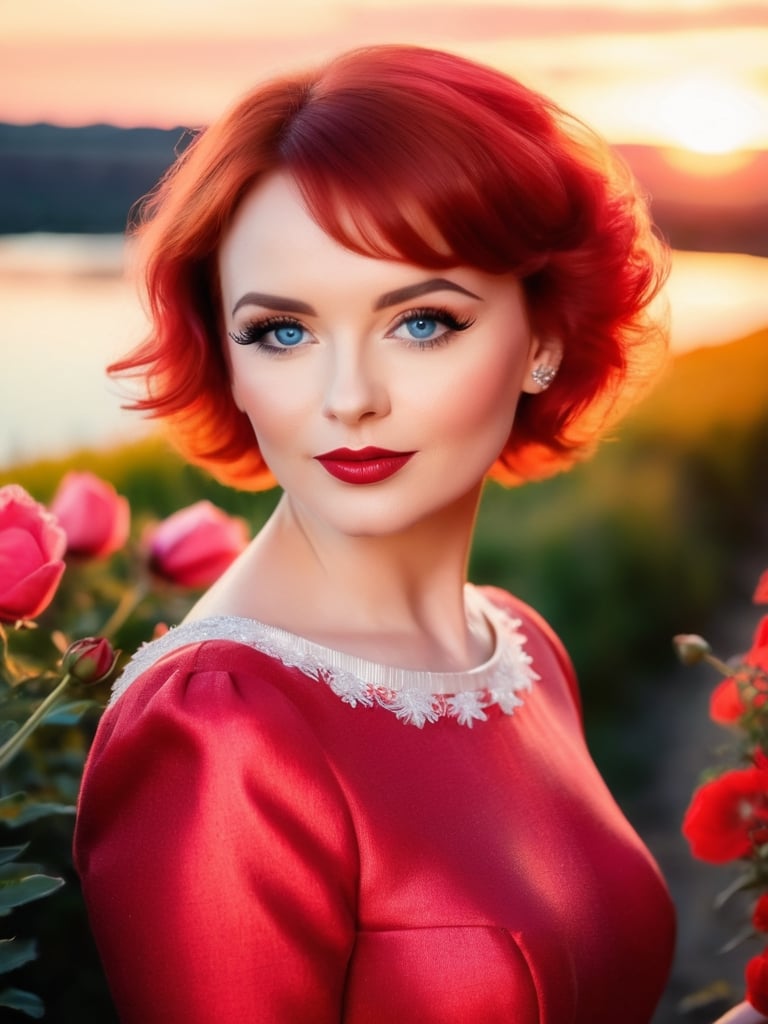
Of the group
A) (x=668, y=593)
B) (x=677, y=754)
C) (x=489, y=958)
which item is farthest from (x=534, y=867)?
(x=668, y=593)

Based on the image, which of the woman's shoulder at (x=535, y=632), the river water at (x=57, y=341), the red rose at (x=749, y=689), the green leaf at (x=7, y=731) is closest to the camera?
the green leaf at (x=7, y=731)

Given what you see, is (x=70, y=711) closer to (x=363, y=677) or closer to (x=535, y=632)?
(x=363, y=677)

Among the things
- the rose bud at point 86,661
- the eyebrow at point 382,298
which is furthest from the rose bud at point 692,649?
the rose bud at point 86,661

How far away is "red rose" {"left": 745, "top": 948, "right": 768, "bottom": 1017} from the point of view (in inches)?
52.6

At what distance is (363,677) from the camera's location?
4.52 ft

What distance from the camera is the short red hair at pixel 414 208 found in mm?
1257

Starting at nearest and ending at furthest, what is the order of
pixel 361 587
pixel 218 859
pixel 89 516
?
pixel 218 859 → pixel 361 587 → pixel 89 516

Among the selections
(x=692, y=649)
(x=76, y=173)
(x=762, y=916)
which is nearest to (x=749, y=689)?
(x=692, y=649)

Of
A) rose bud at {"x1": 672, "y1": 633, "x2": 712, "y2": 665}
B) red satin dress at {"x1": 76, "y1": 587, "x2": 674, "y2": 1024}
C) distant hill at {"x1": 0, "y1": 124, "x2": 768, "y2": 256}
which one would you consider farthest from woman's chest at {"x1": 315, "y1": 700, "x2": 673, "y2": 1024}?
distant hill at {"x1": 0, "y1": 124, "x2": 768, "y2": 256}

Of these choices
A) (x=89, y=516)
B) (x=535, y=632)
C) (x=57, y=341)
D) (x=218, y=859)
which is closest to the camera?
(x=218, y=859)

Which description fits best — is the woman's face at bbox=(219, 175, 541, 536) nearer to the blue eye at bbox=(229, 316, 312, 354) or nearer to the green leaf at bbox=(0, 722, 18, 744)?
the blue eye at bbox=(229, 316, 312, 354)

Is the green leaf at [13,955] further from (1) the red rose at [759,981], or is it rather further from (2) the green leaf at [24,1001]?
(1) the red rose at [759,981]

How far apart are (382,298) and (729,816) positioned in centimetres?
68

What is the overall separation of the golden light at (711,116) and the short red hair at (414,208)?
2.74ft
